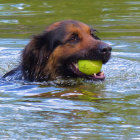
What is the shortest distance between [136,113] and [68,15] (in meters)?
8.93

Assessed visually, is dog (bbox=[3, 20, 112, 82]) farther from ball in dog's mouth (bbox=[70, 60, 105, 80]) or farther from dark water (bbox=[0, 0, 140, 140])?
dark water (bbox=[0, 0, 140, 140])

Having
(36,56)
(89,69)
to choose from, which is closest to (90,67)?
(89,69)

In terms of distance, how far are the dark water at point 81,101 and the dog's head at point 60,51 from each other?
22 centimetres

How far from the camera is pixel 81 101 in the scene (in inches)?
272

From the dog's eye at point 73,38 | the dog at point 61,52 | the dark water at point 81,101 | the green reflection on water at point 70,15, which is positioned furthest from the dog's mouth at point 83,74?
the green reflection on water at point 70,15

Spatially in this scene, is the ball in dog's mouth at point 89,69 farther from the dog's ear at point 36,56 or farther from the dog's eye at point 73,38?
the dog's ear at point 36,56

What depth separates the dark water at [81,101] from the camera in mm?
5504

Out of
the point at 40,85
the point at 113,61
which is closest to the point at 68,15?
the point at 113,61

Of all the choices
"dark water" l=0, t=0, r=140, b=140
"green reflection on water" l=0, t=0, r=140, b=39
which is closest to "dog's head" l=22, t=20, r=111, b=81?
"dark water" l=0, t=0, r=140, b=140

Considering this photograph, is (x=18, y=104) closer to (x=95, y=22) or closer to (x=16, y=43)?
(x=16, y=43)

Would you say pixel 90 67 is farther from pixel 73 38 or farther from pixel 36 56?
pixel 36 56

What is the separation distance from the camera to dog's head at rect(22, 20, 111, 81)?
7.84 m

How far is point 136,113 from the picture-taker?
20.2ft

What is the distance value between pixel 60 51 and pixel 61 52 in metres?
0.02
